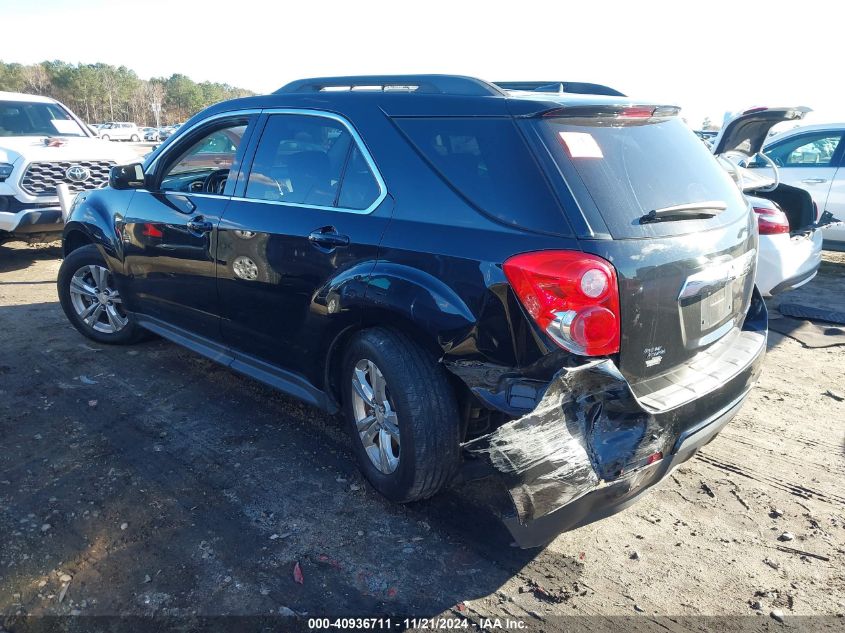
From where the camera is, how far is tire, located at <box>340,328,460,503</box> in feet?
8.55

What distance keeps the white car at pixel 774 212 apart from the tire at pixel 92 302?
4574mm

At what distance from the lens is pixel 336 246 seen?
2928 millimetres

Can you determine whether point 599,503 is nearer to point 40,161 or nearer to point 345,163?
point 345,163

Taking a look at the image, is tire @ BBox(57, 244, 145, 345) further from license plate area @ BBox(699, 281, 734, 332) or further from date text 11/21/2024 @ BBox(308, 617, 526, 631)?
license plate area @ BBox(699, 281, 734, 332)

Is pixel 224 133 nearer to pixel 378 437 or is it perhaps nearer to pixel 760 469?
pixel 378 437

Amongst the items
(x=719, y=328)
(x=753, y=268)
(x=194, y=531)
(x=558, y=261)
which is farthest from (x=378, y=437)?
(x=753, y=268)

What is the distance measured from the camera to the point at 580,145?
8.14 ft

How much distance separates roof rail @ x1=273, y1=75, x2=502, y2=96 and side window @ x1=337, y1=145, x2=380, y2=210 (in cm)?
39

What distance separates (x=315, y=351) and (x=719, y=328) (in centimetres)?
187

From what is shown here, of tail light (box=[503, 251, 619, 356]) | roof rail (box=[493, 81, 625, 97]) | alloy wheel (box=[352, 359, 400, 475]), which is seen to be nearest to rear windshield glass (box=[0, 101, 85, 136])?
roof rail (box=[493, 81, 625, 97])

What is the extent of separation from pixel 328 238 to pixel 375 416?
0.85 metres

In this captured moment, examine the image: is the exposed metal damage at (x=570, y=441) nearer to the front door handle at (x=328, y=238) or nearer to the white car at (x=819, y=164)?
the front door handle at (x=328, y=238)

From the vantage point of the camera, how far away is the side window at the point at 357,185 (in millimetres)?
2879

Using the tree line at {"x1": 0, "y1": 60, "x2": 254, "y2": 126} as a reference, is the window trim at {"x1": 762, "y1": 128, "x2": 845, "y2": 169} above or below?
below
